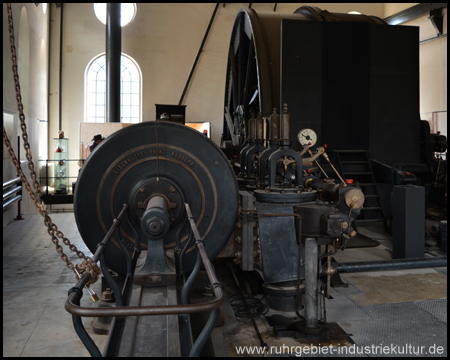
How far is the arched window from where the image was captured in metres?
12.4

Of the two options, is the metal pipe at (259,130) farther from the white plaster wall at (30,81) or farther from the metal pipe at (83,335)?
the white plaster wall at (30,81)

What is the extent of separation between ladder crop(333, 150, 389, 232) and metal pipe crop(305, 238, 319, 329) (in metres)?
2.85

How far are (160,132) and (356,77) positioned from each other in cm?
442

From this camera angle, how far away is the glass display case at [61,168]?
9992 mm

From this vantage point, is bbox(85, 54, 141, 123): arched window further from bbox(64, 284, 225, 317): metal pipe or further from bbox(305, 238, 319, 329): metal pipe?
bbox(64, 284, 225, 317): metal pipe

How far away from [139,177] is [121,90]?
10575mm

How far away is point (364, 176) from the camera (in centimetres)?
605

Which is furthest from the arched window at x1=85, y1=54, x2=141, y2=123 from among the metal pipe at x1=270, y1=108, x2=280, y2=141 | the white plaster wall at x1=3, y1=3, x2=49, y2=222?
the metal pipe at x1=270, y1=108, x2=280, y2=141

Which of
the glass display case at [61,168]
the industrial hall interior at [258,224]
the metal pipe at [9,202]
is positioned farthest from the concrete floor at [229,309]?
the glass display case at [61,168]

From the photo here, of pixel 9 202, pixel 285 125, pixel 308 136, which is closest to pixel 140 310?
pixel 285 125

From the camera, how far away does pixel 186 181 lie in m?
2.69

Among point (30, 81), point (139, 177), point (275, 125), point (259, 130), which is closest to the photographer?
point (139, 177)

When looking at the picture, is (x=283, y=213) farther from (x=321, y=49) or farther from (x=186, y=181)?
(x=321, y=49)

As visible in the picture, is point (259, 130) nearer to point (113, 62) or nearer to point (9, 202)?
point (9, 202)
